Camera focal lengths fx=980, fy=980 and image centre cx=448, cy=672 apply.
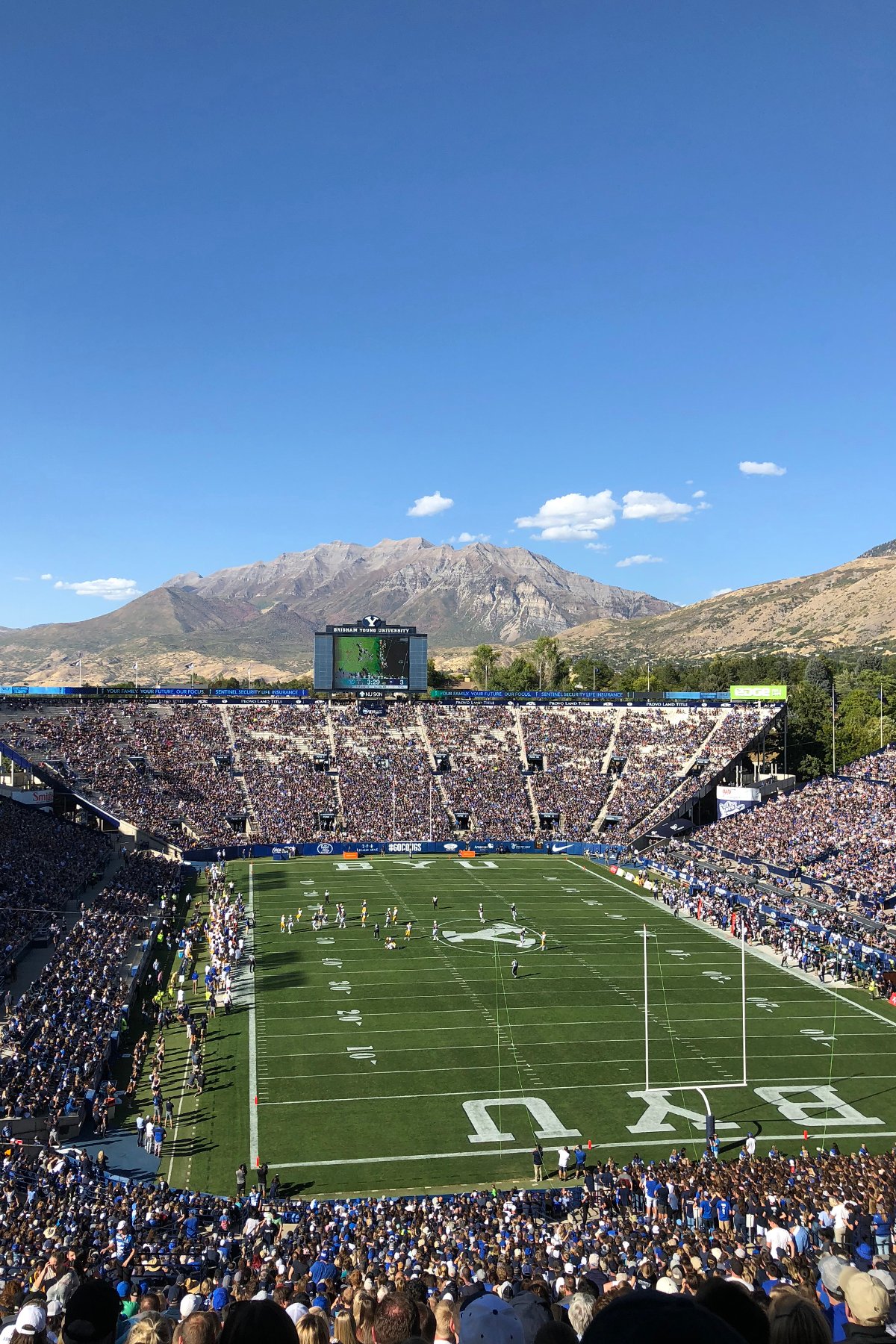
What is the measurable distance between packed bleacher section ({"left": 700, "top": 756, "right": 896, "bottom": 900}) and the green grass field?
7.61 meters

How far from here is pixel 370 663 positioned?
2918 inches

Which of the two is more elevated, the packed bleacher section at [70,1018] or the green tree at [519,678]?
the green tree at [519,678]

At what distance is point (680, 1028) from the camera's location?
1179 inches

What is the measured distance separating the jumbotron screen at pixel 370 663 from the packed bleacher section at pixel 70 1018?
36.4m

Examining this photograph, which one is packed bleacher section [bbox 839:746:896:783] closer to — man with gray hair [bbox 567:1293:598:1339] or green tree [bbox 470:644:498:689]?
man with gray hair [bbox 567:1293:598:1339]

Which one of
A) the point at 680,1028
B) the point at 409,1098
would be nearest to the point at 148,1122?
the point at 409,1098

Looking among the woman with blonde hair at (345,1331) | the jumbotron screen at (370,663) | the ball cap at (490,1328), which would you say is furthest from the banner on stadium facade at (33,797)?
the ball cap at (490,1328)

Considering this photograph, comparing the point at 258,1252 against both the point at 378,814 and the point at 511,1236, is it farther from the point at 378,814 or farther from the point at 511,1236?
the point at 378,814

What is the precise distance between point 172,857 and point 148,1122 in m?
32.4

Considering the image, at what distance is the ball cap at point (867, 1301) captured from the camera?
450 cm

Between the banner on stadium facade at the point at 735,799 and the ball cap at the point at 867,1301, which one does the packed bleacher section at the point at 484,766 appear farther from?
the ball cap at the point at 867,1301

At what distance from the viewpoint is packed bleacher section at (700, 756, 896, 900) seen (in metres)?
44.1

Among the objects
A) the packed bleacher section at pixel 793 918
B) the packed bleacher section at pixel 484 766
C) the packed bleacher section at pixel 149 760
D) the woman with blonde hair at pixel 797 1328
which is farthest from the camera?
the packed bleacher section at pixel 484 766

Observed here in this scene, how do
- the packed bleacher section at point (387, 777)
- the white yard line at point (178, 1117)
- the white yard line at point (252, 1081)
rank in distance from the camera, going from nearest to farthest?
1. the white yard line at point (178, 1117)
2. the white yard line at point (252, 1081)
3. the packed bleacher section at point (387, 777)
